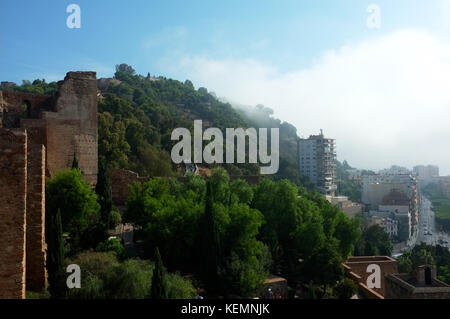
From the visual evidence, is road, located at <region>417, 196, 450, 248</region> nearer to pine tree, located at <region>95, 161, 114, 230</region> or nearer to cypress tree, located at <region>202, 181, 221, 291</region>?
cypress tree, located at <region>202, 181, 221, 291</region>

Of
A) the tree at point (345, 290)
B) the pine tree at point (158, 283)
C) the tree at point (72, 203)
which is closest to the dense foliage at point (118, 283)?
the pine tree at point (158, 283)

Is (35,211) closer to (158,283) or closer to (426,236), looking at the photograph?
(158,283)

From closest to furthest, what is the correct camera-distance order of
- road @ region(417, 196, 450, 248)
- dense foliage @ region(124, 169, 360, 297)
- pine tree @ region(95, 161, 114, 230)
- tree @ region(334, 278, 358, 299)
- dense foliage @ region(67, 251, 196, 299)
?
dense foliage @ region(67, 251, 196, 299) → dense foliage @ region(124, 169, 360, 297) → pine tree @ region(95, 161, 114, 230) → tree @ region(334, 278, 358, 299) → road @ region(417, 196, 450, 248)

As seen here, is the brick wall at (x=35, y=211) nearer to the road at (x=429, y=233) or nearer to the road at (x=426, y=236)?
the road at (x=426, y=236)

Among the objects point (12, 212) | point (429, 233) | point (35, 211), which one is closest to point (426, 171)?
point (429, 233)

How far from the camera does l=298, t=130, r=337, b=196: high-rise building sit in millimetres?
74062

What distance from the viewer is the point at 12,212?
665 centimetres

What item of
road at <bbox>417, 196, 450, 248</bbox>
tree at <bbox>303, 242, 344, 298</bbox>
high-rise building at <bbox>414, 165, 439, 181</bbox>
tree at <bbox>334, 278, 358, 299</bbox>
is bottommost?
road at <bbox>417, 196, 450, 248</bbox>

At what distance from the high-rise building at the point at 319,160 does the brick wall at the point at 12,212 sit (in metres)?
69.3

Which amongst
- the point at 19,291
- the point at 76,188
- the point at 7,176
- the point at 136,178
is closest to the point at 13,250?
the point at 19,291

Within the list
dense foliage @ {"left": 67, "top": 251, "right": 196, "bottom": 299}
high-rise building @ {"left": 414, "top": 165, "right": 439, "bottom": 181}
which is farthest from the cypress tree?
high-rise building @ {"left": 414, "top": 165, "right": 439, "bottom": 181}

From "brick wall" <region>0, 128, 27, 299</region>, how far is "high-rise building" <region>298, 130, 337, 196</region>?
69300 millimetres

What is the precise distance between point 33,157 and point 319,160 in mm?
70263
